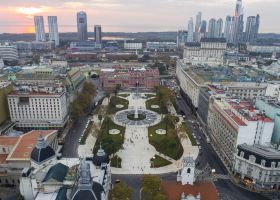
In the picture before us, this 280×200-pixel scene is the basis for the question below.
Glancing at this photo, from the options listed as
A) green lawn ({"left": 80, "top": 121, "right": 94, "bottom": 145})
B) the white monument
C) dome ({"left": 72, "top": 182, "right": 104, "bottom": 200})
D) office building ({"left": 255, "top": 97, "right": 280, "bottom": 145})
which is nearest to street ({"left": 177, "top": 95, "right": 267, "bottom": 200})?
the white monument

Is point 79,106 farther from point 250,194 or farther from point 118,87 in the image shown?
point 250,194

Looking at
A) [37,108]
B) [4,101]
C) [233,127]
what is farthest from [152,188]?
[4,101]

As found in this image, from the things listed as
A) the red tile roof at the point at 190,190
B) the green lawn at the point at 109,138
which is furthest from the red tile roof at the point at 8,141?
the red tile roof at the point at 190,190

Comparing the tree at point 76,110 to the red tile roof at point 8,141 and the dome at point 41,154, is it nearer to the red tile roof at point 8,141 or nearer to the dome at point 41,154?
the red tile roof at point 8,141

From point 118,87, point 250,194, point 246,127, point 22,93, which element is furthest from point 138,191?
point 118,87

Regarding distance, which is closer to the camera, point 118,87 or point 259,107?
point 259,107

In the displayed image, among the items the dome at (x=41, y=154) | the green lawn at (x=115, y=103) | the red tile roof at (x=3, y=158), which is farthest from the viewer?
the green lawn at (x=115, y=103)
